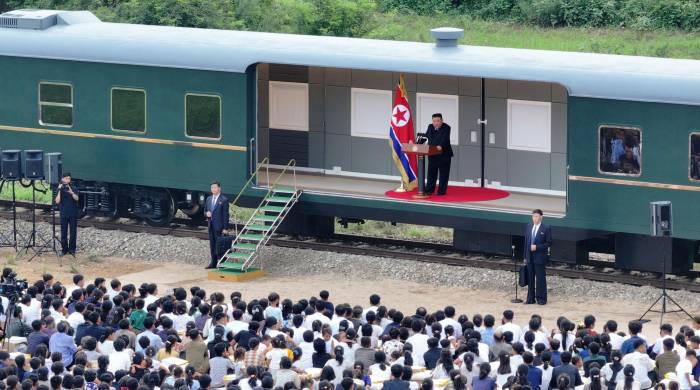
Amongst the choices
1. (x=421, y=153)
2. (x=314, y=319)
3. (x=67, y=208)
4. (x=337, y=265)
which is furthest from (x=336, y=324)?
(x=67, y=208)

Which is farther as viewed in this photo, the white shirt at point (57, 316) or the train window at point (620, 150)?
the train window at point (620, 150)

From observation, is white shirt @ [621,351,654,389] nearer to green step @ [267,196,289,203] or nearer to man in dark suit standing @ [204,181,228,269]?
man in dark suit standing @ [204,181,228,269]

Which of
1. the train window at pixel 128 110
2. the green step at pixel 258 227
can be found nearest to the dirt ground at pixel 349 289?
the green step at pixel 258 227

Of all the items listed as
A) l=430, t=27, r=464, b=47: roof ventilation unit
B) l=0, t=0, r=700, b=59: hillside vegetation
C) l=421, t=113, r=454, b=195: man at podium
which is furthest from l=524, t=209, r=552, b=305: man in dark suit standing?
l=0, t=0, r=700, b=59: hillside vegetation

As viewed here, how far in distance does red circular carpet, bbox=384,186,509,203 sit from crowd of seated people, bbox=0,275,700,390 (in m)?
5.98

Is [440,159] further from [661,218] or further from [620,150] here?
[661,218]

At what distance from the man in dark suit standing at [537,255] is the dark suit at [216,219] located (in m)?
5.11

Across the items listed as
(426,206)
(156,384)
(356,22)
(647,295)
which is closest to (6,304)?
(156,384)

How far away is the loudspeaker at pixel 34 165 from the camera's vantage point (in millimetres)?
25891

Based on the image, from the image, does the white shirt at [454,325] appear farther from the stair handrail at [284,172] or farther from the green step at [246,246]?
the stair handrail at [284,172]

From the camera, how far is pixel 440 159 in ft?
81.2

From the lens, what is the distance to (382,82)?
1043 inches

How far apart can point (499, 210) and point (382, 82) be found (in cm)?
388

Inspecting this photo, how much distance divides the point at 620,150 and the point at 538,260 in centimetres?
205
